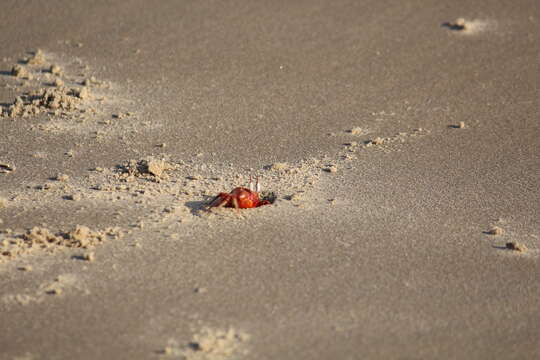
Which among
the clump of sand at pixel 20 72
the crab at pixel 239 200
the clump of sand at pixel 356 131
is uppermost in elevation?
the clump of sand at pixel 20 72

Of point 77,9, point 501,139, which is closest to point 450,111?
point 501,139

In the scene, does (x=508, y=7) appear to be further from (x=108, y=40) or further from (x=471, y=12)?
(x=108, y=40)

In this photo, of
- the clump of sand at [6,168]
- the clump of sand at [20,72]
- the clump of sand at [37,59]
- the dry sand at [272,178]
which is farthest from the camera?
the clump of sand at [37,59]

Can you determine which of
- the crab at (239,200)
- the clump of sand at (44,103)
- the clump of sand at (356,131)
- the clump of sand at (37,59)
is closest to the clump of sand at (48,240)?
the crab at (239,200)

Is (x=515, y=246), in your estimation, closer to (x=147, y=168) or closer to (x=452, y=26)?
(x=147, y=168)

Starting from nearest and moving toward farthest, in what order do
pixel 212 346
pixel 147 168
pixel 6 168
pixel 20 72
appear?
pixel 212 346, pixel 147 168, pixel 6 168, pixel 20 72

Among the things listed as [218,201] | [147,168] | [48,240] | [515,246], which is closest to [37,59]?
[147,168]

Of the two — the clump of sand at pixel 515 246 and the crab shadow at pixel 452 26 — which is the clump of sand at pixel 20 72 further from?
the clump of sand at pixel 515 246
